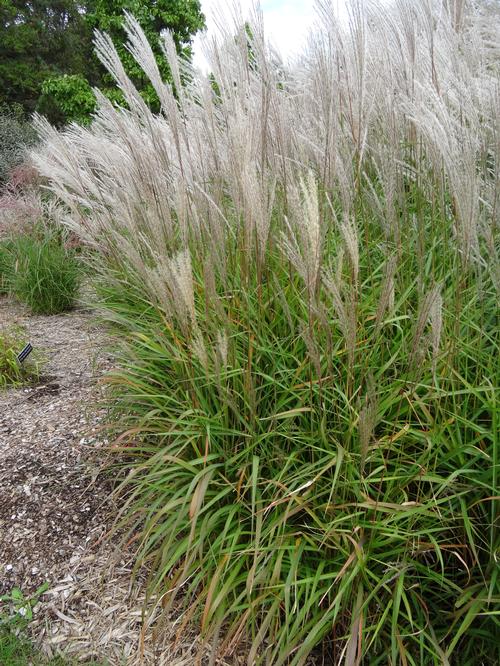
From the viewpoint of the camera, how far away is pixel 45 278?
5098 mm

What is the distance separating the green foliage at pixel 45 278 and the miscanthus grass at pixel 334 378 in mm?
3132

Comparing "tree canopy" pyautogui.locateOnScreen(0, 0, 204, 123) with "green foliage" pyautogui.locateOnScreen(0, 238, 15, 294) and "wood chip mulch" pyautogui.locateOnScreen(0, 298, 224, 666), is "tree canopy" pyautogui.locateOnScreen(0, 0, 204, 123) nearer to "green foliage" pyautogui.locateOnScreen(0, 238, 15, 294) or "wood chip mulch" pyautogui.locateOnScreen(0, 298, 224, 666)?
"green foliage" pyautogui.locateOnScreen(0, 238, 15, 294)

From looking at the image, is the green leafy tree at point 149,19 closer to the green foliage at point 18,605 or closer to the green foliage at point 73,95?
the green foliage at point 73,95

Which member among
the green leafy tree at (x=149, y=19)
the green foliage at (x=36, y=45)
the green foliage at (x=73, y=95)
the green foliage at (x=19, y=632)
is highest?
the green foliage at (x=36, y=45)

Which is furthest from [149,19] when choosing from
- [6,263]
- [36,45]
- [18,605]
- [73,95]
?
[18,605]

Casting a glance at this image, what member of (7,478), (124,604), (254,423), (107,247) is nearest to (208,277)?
(254,423)

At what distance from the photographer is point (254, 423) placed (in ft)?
5.63

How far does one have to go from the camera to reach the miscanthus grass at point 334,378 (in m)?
1.43

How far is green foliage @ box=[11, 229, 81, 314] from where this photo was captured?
16.8 ft

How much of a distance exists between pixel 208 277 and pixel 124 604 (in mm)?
1196

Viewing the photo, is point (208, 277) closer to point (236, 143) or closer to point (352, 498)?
point (236, 143)

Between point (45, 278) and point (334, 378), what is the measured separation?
4.11 meters

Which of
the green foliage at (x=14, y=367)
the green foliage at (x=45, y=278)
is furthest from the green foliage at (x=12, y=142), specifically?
the green foliage at (x=14, y=367)

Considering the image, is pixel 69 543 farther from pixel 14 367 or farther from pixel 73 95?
pixel 73 95
